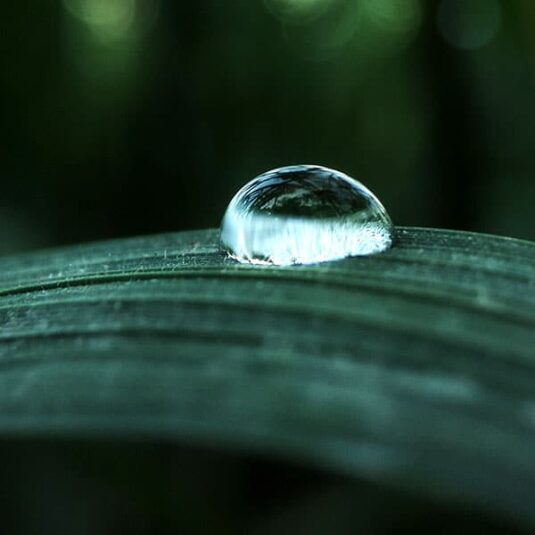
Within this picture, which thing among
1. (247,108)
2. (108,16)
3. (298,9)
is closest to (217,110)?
(247,108)

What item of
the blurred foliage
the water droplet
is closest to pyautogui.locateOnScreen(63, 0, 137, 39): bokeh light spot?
the blurred foliage

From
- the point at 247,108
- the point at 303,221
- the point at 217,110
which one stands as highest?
the point at 247,108

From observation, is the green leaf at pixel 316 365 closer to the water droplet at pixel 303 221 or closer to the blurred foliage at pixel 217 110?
the water droplet at pixel 303 221

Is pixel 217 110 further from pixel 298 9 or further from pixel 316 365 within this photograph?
pixel 316 365

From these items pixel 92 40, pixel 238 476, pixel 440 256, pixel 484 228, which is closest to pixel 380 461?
pixel 440 256

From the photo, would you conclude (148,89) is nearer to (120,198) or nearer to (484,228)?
(120,198)

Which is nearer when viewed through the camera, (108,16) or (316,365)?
(316,365)

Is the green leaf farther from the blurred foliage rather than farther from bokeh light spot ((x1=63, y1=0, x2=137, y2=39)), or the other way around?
bokeh light spot ((x1=63, y1=0, x2=137, y2=39))
